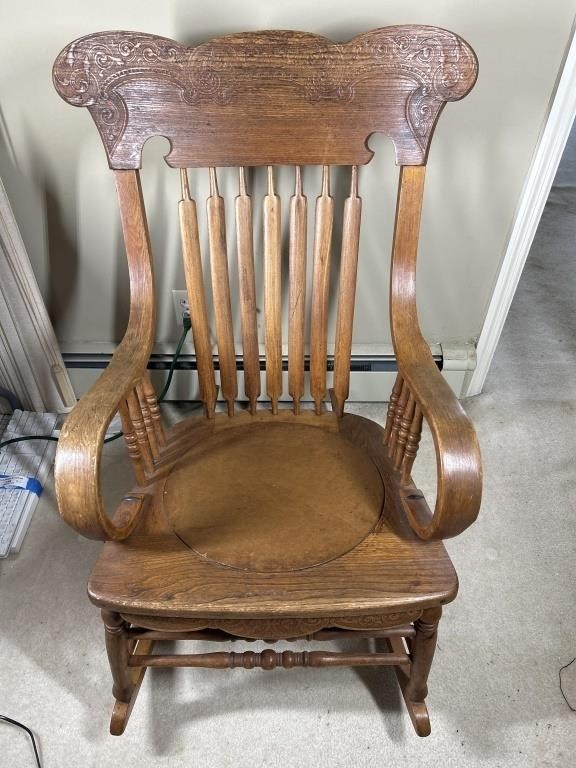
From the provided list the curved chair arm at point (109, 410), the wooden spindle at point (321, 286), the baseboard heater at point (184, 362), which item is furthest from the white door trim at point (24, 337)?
the wooden spindle at point (321, 286)

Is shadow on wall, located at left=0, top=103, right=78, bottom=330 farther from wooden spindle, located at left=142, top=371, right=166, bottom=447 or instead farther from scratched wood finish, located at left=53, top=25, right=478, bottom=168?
wooden spindle, located at left=142, top=371, right=166, bottom=447

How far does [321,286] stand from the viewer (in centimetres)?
103

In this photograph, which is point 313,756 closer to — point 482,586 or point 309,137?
point 482,586

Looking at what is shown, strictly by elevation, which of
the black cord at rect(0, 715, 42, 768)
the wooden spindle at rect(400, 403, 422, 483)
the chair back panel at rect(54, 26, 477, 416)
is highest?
the chair back panel at rect(54, 26, 477, 416)

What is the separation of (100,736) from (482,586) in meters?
0.88

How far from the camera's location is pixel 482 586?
4.17 ft

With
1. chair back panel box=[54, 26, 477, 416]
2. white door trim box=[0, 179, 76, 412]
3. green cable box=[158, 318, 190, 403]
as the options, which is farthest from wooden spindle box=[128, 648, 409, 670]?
white door trim box=[0, 179, 76, 412]

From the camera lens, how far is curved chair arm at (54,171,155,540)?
0.72 meters

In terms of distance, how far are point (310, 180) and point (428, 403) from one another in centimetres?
69

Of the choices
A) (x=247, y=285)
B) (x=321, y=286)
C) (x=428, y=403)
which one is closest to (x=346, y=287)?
(x=321, y=286)

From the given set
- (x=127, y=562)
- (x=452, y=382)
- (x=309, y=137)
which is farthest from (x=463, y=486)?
(x=452, y=382)

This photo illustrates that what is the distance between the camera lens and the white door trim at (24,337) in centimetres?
132

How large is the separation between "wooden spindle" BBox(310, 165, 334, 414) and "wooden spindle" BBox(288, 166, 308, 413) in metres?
0.02

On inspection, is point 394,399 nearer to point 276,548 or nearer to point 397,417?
point 397,417
